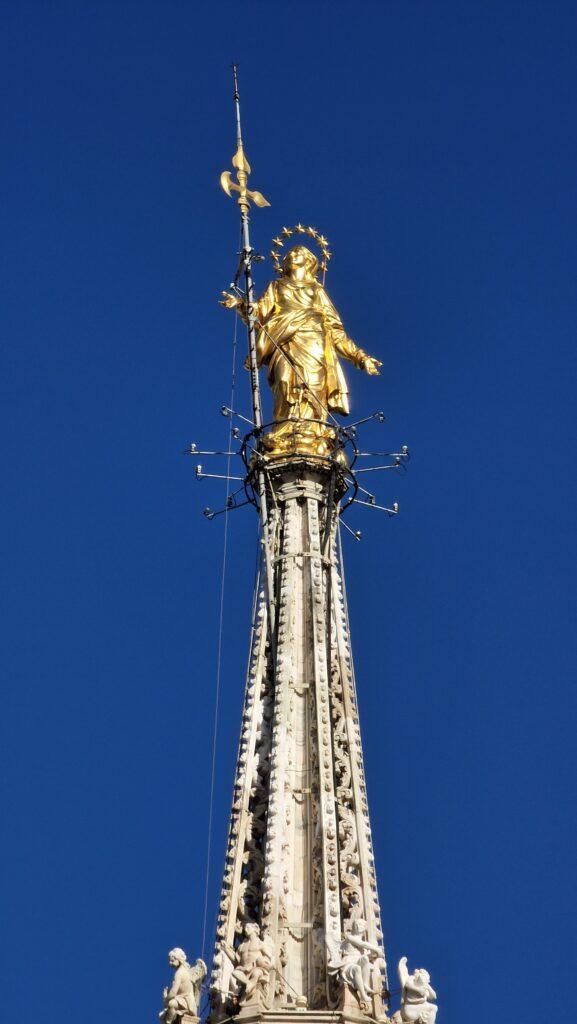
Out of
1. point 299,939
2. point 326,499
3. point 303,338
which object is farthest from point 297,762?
point 303,338

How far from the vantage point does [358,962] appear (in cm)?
4378

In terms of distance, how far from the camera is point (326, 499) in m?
53.8

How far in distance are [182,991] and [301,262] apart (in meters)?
21.6

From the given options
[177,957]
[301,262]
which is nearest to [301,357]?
[301,262]

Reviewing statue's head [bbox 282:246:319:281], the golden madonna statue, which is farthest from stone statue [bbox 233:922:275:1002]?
statue's head [bbox 282:246:319:281]

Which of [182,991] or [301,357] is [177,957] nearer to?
[182,991]

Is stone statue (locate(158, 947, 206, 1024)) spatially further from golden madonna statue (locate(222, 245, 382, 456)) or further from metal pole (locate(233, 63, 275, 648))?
golden madonna statue (locate(222, 245, 382, 456))

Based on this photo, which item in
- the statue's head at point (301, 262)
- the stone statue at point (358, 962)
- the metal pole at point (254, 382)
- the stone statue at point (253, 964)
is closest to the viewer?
the stone statue at point (358, 962)

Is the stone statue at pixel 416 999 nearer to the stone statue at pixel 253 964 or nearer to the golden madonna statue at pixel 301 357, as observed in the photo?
the stone statue at pixel 253 964

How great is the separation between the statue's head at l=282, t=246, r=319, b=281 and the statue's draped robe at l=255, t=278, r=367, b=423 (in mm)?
905

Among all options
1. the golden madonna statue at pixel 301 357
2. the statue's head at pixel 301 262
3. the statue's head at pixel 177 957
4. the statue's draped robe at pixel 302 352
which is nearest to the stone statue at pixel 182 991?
the statue's head at pixel 177 957

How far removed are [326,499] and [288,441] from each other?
5.58 feet

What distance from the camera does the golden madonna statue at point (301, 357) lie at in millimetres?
54312

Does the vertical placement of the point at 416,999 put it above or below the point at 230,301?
below
